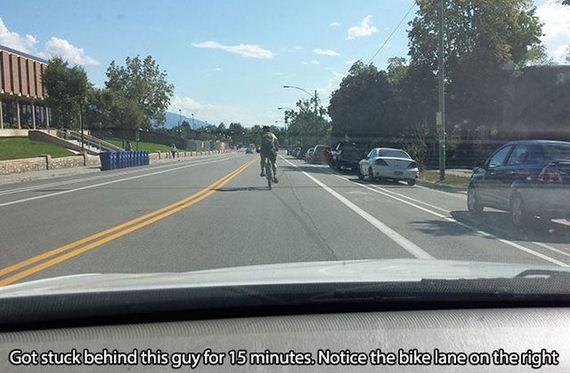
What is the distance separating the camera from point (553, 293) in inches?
136

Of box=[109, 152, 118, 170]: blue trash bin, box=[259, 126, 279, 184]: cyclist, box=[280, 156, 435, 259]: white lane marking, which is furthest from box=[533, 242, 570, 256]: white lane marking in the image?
box=[109, 152, 118, 170]: blue trash bin

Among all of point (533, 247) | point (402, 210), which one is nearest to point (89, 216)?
point (402, 210)

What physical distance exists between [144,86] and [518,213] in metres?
95.8

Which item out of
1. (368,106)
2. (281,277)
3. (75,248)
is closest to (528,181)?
(75,248)

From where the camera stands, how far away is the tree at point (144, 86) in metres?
101

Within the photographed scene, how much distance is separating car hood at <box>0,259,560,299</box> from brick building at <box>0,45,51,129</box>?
59685 mm

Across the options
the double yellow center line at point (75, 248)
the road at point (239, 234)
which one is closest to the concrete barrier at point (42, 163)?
the road at point (239, 234)

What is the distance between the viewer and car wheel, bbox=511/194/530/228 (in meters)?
11.2

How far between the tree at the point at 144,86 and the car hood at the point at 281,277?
95.3 meters

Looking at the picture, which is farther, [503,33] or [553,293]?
[503,33]

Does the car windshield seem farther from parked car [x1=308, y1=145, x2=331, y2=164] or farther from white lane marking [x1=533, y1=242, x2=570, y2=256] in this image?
parked car [x1=308, y1=145, x2=331, y2=164]

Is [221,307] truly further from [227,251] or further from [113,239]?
[113,239]

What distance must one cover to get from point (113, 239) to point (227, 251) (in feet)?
7.30

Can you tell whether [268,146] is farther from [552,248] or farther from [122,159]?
[122,159]
